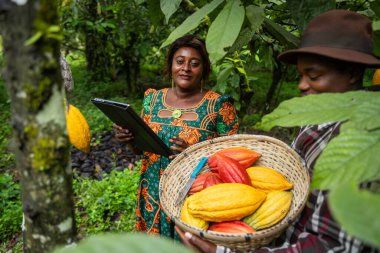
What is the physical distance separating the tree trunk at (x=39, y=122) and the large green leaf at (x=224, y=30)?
34 centimetres

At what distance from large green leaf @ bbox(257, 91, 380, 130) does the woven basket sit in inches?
19.3

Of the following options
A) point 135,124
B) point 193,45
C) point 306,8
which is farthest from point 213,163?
point 193,45

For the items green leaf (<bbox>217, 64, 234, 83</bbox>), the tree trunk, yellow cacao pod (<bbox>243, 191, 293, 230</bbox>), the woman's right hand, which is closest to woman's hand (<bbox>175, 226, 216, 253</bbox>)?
yellow cacao pod (<bbox>243, 191, 293, 230</bbox>)

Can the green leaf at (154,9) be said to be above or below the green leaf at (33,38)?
above

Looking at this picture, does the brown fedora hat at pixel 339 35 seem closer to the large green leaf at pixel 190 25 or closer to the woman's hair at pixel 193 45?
the large green leaf at pixel 190 25

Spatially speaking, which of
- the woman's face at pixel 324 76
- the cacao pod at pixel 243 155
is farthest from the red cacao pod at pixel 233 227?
the woman's face at pixel 324 76

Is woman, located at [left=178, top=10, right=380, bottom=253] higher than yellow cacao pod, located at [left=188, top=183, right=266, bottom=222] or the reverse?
higher

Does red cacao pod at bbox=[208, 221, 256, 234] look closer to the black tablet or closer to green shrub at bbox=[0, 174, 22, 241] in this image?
the black tablet

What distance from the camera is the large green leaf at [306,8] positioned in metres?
0.95

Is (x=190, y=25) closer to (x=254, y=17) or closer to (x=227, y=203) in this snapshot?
(x=254, y=17)

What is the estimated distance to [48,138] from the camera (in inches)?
20.3

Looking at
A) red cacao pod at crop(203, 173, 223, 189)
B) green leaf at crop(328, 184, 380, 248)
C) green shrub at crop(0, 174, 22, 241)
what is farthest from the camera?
green shrub at crop(0, 174, 22, 241)

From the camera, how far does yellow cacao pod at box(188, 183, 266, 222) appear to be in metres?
1.08

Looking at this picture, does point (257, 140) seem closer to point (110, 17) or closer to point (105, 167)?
point (105, 167)
